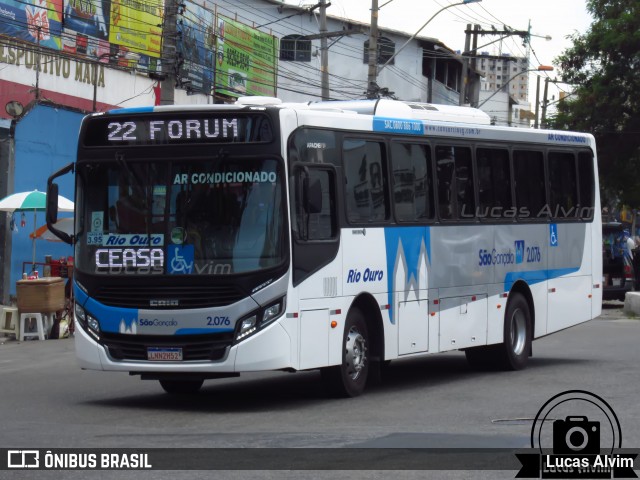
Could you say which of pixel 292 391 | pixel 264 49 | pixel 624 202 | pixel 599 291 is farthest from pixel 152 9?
pixel 292 391

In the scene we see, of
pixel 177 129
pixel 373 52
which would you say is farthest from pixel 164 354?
pixel 373 52

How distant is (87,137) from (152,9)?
1166 inches


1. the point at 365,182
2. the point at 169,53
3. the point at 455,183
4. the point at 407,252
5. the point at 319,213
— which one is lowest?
the point at 407,252

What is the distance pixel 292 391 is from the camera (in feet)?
47.9

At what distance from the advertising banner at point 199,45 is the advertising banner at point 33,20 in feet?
23.0

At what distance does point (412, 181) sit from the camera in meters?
14.9

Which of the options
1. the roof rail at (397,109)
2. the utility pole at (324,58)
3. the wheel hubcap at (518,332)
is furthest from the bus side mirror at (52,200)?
the utility pole at (324,58)

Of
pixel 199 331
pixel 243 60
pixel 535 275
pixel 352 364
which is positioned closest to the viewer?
pixel 199 331

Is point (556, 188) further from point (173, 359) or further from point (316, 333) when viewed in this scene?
point (173, 359)

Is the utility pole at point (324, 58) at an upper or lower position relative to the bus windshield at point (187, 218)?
upper

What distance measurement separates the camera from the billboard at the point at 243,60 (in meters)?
46.6

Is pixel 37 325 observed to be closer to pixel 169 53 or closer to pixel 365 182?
pixel 169 53

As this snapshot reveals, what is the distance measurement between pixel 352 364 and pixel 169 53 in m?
13.6

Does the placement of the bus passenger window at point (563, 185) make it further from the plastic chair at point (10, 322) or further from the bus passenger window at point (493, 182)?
the plastic chair at point (10, 322)
